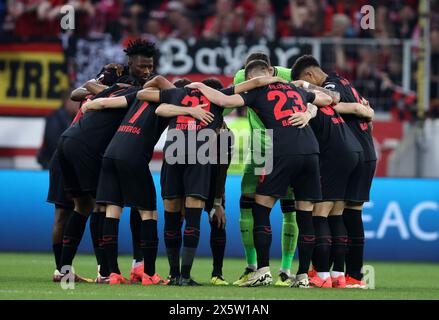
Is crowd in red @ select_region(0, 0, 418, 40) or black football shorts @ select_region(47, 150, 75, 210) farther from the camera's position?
crowd in red @ select_region(0, 0, 418, 40)

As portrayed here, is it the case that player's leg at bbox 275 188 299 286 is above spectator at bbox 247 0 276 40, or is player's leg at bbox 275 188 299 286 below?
below

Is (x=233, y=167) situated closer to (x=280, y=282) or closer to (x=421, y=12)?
(x=421, y=12)

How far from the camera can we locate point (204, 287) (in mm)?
10844

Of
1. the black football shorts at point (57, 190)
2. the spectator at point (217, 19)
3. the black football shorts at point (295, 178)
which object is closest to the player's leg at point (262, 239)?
the black football shorts at point (295, 178)

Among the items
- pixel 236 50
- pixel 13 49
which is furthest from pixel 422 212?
pixel 13 49

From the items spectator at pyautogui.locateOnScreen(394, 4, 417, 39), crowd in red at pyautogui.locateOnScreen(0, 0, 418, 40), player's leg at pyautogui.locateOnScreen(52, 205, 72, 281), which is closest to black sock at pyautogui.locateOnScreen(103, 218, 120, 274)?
player's leg at pyautogui.locateOnScreen(52, 205, 72, 281)

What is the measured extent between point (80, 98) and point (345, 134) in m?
2.84

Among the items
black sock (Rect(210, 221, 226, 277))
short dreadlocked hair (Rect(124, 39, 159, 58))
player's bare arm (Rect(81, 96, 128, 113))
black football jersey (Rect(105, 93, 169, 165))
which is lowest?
black sock (Rect(210, 221, 226, 277))

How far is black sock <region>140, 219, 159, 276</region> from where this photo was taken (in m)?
11.1

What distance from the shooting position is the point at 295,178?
36.3ft

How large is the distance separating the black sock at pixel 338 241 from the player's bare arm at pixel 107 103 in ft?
8.02

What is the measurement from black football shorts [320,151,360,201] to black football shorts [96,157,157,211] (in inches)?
70.1

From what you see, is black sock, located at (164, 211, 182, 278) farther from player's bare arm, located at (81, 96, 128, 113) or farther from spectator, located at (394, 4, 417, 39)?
spectator, located at (394, 4, 417, 39)

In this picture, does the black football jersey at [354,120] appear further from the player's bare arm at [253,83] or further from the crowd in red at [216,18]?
the crowd in red at [216,18]
